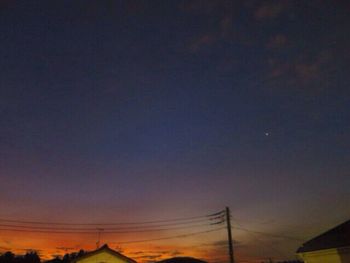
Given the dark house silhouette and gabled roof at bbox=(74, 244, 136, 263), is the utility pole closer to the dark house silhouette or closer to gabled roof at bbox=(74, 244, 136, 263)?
the dark house silhouette

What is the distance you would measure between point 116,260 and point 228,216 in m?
14.0

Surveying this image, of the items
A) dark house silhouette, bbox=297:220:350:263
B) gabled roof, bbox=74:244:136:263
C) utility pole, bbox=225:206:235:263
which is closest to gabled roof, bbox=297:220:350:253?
dark house silhouette, bbox=297:220:350:263

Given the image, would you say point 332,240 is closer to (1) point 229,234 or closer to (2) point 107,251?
(1) point 229,234

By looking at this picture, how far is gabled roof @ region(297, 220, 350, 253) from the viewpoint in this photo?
22.2m

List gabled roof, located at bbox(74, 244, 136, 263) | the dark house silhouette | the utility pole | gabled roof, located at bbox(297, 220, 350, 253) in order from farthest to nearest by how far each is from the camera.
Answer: gabled roof, located at bbox(74, 244, 136, 263)
the utility pole
gabled roof, located at bbox(297, 220, 350, 253)
the dark house silhouette

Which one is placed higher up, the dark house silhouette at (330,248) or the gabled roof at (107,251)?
the gabled roof at (107,251)

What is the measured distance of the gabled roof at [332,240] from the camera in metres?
22.2

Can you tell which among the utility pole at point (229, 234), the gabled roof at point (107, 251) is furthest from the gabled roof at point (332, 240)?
the gabled roof at point (107, 251)

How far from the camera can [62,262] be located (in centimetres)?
5212

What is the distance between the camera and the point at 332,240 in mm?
23328

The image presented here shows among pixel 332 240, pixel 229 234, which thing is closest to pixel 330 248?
pixel 332 240

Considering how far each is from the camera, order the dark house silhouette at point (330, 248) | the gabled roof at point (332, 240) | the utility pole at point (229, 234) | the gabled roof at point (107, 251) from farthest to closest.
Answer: the gabled roof at point (107, 251), the utility pole at point (229, 234), the gabled roof at point (332, 240), the dark house silhouette at point (330, 248)

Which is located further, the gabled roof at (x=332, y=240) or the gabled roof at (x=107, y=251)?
the gabled roof at (x=107, y=251)

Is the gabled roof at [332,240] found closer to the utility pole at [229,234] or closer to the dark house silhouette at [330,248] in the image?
the dark house silhouette at [330,248]
